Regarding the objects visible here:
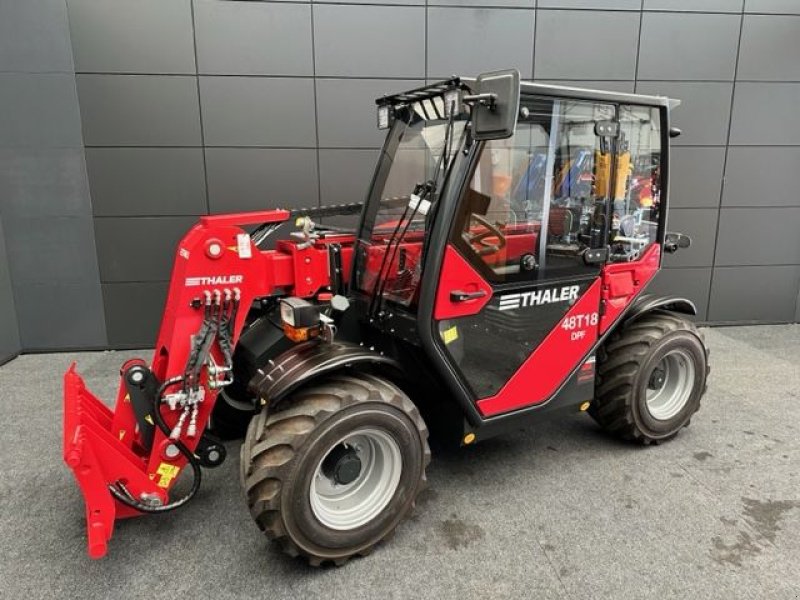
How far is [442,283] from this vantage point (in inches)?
98.3

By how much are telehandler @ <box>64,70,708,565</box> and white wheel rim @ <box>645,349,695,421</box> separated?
27 centimetres

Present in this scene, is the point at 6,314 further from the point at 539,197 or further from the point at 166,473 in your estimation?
the point at 539,197

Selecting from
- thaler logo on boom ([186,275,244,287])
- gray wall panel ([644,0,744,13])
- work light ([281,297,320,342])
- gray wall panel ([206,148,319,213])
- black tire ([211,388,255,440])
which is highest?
gray wall panel ([644,0,744,13])

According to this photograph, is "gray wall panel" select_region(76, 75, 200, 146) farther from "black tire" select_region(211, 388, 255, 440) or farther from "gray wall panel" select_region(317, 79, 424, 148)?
"black tire" select_region(211, 388, 255, 440)

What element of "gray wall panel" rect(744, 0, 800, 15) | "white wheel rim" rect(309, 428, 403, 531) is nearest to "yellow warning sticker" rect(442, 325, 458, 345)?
"white wheel rim" rect(309, 428, 403, 531)

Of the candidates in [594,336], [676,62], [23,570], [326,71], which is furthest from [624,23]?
[23,570]

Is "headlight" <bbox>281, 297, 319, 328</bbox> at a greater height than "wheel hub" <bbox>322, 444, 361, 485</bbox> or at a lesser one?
greater

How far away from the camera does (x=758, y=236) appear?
6031 mm

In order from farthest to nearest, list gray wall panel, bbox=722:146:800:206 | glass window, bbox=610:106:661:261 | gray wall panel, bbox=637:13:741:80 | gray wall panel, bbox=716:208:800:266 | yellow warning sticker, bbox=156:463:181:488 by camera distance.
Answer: gray wall panel, bbox=716:208:800:266
gray wall panel, bbox=722:146:800:206
gray wall panel, bbox=637:13:741:80
glass window, bbox=610:106:661:261
yellow warning sticker, bbox=156:463:181:488

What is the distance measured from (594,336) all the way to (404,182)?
1394 mm

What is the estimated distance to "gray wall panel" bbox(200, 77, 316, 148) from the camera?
16.6 feet

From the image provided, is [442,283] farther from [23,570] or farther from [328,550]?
[23,570]

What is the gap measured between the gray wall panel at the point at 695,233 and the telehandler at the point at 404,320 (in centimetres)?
301

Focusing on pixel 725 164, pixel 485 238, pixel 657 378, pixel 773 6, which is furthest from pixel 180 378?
pixel 773 6
